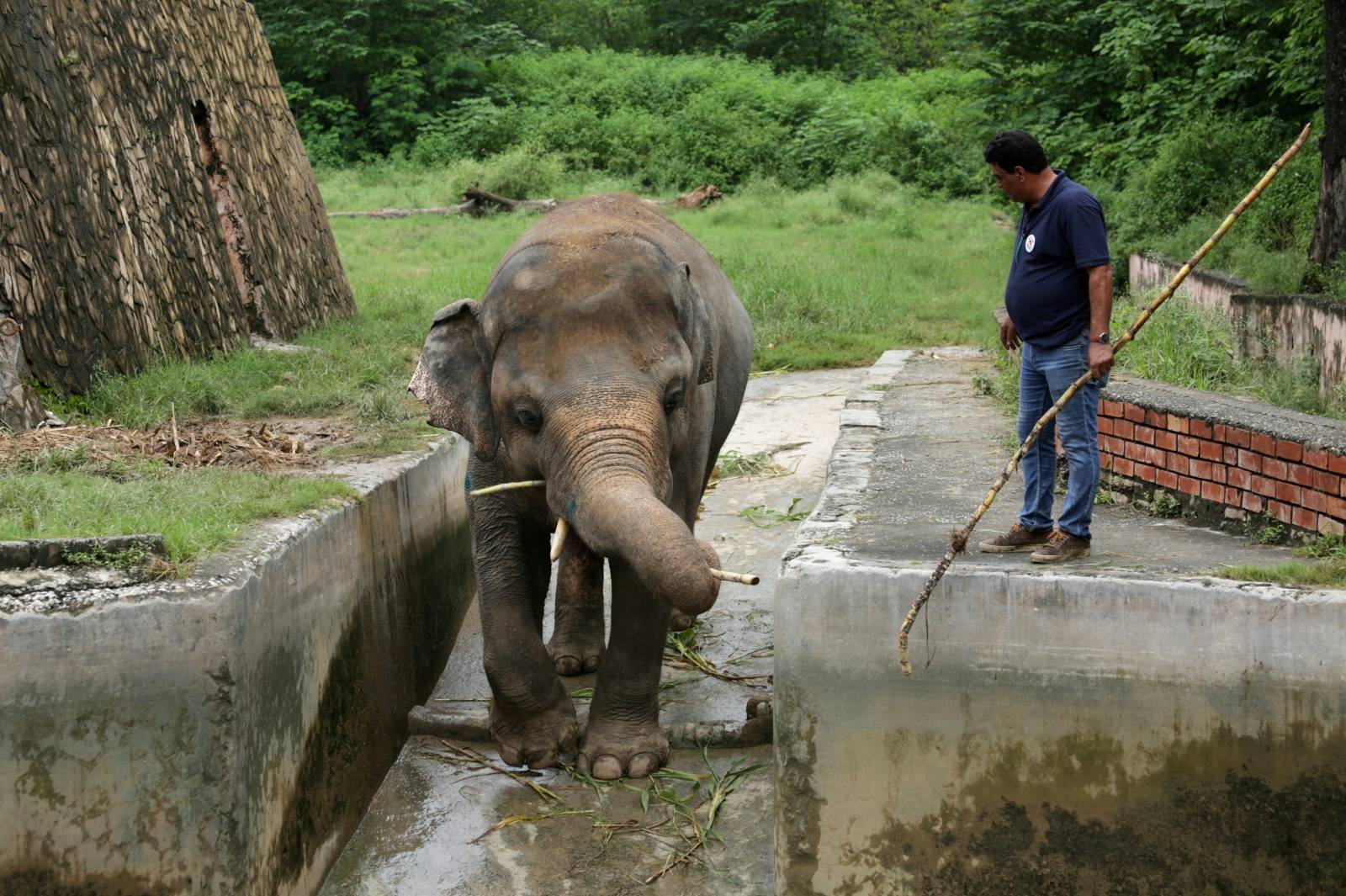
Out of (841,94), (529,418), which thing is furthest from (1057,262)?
(841,94)

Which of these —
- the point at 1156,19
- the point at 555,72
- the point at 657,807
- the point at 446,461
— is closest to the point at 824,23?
the point at 555,72

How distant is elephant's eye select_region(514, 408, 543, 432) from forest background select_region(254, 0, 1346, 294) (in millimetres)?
5999

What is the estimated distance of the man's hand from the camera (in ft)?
14.3

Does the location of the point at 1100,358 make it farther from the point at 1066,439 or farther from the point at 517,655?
the point at 517,655

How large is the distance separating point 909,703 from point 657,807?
146 cm

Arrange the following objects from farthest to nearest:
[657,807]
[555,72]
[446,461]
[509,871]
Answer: [555,72]
[446,461]
[657,807]
[509,871]

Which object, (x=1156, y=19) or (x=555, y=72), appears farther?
(x=555, y=72)

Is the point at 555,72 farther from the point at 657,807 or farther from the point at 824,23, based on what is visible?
the point at 657,807

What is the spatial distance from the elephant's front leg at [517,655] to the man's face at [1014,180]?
2.26 m

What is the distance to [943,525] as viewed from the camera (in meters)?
5.09

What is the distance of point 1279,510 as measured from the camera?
16.0ft

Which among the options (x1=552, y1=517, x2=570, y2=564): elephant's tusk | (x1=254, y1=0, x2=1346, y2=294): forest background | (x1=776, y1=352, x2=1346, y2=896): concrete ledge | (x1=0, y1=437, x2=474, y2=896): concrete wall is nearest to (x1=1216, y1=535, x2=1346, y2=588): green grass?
(x1=776, y1=352, x2=1346, y2=896): concrete ledge

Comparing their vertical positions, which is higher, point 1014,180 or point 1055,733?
point 1014,180

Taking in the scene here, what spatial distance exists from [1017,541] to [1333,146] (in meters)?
6.24
